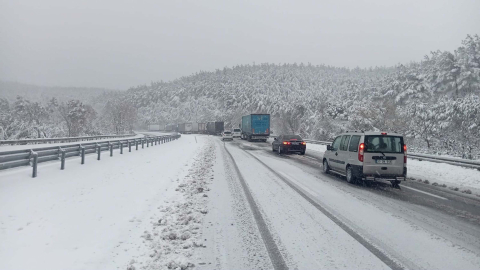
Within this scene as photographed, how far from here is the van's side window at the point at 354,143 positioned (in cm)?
1134

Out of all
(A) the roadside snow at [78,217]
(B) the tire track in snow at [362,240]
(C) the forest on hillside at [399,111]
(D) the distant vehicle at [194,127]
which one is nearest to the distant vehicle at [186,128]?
(D) the distant vehicle at [194,127]

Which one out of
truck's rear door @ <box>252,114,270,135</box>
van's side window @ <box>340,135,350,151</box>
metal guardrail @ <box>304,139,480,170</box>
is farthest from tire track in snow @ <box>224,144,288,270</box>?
truck's rear door @ <box>252,114,270,135</box>

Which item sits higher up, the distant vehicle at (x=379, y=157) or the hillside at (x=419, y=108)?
the hillside at (x=419, y=108)

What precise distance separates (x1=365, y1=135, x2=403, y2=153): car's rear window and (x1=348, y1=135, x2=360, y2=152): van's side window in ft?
1.46

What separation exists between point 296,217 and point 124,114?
96.2 m

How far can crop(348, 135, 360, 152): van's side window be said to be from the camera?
11.3 metres

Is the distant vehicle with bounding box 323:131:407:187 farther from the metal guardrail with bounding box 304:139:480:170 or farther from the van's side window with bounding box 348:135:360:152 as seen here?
the metal guardrail with bounding box 304:139:480:170

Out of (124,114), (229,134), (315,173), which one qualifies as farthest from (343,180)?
(124,114)

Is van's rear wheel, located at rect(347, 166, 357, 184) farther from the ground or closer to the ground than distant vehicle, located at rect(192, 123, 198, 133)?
closer to the ground

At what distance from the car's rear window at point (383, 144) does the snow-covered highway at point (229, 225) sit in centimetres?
131

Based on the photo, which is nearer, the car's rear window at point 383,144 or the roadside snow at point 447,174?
the car's rear window at point 383,144

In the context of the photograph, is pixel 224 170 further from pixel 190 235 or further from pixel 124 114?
pixel 124 114

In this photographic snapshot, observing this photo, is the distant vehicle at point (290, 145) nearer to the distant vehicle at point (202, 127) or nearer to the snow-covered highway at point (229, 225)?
the snow-covered highway at point (229, 225)

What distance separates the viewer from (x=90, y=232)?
5785 mm
